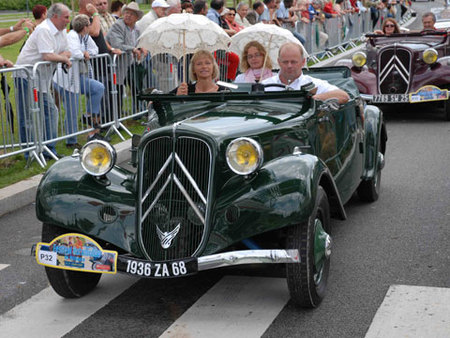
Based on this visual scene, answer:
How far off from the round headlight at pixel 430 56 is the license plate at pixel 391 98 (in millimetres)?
752

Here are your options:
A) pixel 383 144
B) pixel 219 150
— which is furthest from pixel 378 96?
pixel 219 150

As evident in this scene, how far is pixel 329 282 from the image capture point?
5.57 meters

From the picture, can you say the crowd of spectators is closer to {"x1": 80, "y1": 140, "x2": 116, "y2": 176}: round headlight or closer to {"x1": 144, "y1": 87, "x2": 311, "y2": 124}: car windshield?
{"x1": 144, "y1": 87, "x2": 311, "y2": 124}: car windshield

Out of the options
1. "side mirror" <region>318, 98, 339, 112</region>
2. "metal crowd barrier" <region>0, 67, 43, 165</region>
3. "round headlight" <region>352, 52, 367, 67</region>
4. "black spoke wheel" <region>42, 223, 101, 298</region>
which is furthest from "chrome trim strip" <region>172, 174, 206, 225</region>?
"round headlight" <region>352, 52, 367, 67</region>

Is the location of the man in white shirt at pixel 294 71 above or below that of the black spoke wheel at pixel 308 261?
above

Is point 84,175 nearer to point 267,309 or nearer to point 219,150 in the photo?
point 219,150

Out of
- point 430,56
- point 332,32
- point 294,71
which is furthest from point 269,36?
point 332,32

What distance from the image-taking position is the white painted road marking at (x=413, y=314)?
463 centimetres

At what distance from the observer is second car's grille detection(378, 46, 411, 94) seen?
1333 centimetres

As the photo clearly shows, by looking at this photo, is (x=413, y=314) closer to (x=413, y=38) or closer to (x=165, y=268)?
(x=165, y=268)

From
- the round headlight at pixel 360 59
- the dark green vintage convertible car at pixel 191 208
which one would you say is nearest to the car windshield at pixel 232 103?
the dark green vintage convertible car at pixel 191 208

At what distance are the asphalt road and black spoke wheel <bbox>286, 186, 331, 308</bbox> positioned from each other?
12 centimetres

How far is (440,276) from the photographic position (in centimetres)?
564

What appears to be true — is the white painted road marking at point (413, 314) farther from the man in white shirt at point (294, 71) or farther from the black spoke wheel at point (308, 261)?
the man in white shirt at point (294, 71)
